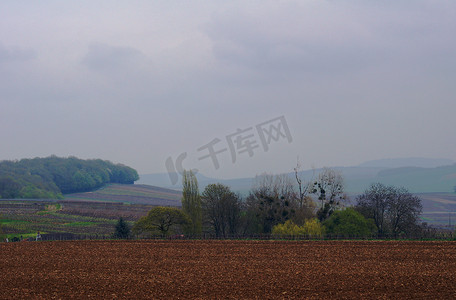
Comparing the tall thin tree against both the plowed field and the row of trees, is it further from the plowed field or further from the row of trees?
the plowed field

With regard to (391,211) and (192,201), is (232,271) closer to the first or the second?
(192,201)

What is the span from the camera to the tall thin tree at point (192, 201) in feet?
212

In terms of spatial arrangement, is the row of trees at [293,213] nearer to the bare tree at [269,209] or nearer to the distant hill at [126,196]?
the bare tree at [269,209]

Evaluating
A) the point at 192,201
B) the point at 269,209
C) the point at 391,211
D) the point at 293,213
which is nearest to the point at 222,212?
the point at 192,201

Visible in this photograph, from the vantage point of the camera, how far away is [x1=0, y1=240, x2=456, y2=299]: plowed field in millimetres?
25219

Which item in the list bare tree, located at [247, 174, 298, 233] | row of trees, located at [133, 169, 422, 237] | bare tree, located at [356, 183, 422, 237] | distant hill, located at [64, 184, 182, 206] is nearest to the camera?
row of trees, located at [133, 169, 422, 237]

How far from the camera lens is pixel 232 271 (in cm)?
3111

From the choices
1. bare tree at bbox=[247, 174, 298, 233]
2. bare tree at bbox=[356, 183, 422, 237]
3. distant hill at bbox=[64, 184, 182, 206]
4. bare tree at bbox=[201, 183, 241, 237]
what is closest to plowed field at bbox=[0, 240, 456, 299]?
bare tree at bbox=[356, 183, 422, 237]

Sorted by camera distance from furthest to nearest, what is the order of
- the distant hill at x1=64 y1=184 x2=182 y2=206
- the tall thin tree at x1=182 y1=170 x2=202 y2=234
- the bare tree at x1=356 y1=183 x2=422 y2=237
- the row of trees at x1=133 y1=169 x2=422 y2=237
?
the distant hill at x1=64 y1=184 x2=182 y2=206 → the tall thin tree at x1=182 y1=170 x2=202 y2=234 → the bare tree at x1=356 y1=183 x2=422 y2=237 → the row of trees at x1=133 y1=169 x2=422 y2=237

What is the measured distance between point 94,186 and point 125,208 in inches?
3193

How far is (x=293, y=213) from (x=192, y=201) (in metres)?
14.9

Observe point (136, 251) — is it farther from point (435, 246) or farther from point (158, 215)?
point (435, 246)

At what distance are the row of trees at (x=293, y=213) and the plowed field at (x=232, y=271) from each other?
11478 mm

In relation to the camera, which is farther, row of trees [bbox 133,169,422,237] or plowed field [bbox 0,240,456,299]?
row of trees [bbox 133,169,422,237]
